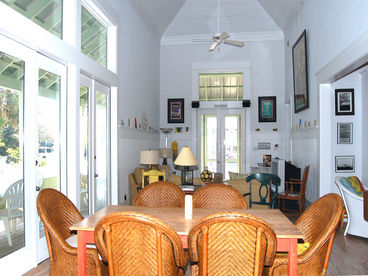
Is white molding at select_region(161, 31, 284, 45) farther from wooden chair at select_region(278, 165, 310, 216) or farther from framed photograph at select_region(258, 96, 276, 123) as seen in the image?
wooden chair at select_region(278, 165, 310, 216)

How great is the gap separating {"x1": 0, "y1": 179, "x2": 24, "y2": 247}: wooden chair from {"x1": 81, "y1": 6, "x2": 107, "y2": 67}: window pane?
94.5 inches

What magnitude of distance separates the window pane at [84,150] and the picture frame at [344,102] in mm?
4437

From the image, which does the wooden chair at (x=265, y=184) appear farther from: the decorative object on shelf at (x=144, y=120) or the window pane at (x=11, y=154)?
the decorative object on shelf at (x=144, y=120)

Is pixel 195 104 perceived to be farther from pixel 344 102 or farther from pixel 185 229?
pixel 185 229

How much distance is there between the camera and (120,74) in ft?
18.9

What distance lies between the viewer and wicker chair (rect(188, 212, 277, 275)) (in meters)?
1.63

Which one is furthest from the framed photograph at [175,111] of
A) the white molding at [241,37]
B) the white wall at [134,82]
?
the white molding at [241,37]

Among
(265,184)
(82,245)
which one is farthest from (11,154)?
(265,184)

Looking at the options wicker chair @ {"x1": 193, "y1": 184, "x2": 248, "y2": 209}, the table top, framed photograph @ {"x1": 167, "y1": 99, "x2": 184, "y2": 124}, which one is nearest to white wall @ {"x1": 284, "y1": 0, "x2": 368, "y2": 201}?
wicker chair @ {"x1": 193, "y1": 184, "x2": 248, "y2": 209}

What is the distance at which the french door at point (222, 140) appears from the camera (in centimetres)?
898

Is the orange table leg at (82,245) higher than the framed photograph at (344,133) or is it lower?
lower

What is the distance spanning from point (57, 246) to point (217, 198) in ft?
4.88

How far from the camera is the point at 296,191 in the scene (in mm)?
6312

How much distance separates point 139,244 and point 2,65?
2.28 meters
